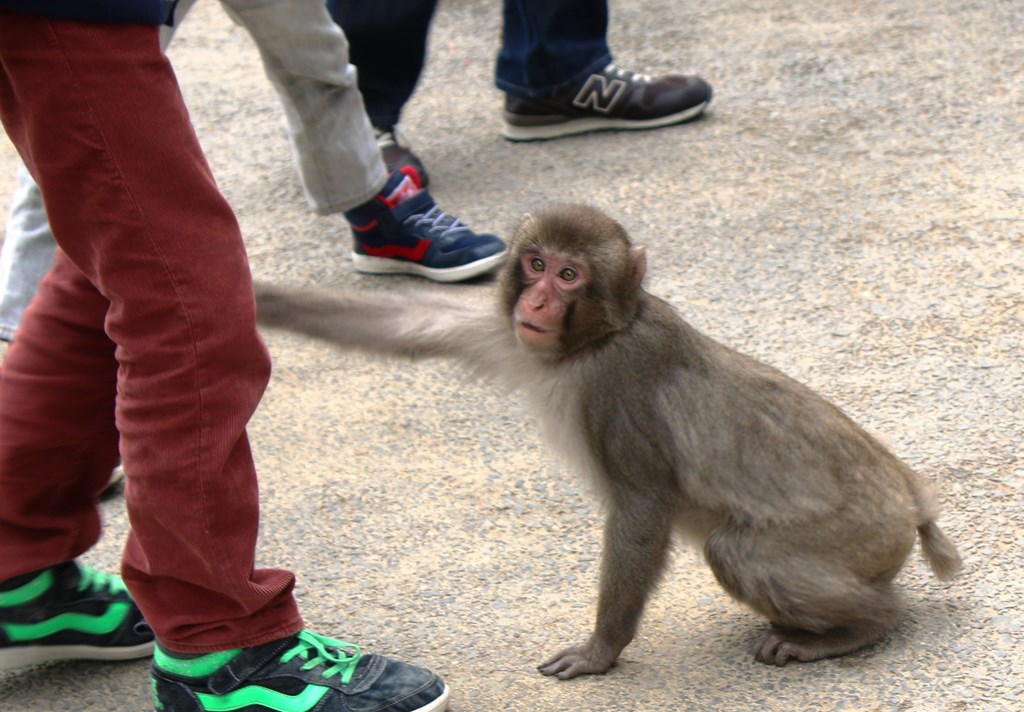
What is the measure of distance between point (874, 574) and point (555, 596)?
0.70 metres

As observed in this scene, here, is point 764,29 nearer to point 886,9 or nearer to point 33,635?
point 886,9

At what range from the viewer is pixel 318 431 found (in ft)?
12.6

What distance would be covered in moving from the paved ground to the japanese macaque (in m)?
0.11

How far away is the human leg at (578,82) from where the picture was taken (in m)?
5.32

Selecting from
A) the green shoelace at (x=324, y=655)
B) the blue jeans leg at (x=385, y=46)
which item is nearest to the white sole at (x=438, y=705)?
the green shoelace at (x=324, y=655)

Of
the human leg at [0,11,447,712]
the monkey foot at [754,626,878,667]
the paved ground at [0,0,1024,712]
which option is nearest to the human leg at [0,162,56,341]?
the paved ground at [0,0,1024,712]

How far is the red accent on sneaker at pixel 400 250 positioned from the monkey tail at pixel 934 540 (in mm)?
2091

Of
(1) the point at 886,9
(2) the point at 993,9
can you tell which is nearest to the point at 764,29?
(1) the point at 886,9

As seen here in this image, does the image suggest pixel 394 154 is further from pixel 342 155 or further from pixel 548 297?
pixel 548 297

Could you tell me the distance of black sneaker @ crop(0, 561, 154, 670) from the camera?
280cm

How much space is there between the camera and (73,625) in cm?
285

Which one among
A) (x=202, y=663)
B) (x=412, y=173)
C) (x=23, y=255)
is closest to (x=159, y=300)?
(x=202, y=663)

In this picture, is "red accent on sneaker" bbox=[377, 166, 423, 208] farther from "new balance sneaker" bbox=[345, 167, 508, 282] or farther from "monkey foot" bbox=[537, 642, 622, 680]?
"monkey foot" bbox=[537, 642, 622, 680]

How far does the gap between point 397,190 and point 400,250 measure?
0.20 m
